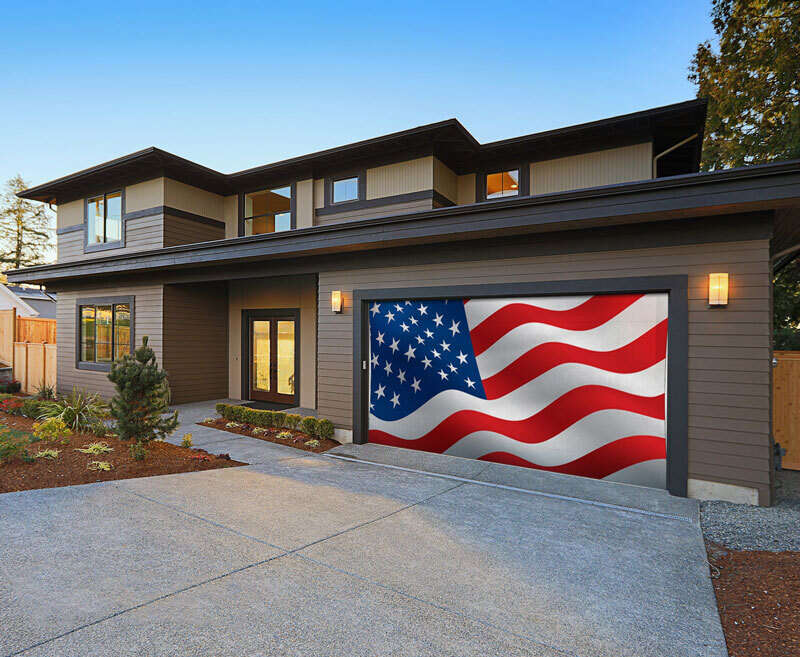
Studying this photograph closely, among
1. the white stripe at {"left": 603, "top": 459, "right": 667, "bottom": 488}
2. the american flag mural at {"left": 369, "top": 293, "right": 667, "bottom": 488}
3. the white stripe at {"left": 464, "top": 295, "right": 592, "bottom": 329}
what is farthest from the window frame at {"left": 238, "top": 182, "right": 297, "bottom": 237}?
the white stripe at {"left": 603, "top": 459, "right": 667, "bottom": 488}

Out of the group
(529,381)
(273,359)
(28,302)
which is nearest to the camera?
(529,381)

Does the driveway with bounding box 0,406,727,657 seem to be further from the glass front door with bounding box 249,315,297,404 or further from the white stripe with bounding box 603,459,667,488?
the glass front door with bounding box 249,315,297,404

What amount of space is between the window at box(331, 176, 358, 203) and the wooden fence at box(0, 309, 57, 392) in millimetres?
8862

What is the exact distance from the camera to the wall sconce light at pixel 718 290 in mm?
4535

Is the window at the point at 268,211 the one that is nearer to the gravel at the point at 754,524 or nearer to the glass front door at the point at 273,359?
the glass front door at the point at 273,359

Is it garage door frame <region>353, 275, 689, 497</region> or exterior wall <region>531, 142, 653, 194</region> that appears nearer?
garage door frame <region>353, 275, 689, 497</region>

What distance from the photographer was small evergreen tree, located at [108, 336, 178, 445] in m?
5.38

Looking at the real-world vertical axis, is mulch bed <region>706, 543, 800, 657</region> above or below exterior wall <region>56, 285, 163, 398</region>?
below

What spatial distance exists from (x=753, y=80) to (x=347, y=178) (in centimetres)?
1003

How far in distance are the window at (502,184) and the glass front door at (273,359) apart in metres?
5.35

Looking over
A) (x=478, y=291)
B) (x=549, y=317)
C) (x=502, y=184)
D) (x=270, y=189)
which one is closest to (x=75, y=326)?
(x=270, y=189)

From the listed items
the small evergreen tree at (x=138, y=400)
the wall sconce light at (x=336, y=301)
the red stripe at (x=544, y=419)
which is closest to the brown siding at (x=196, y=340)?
the small evergreen tree at (x=138, y=400)

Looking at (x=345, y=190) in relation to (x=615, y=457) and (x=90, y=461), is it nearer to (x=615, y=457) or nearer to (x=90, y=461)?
(x=90, y=461)

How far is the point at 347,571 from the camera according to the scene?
2.96 m
